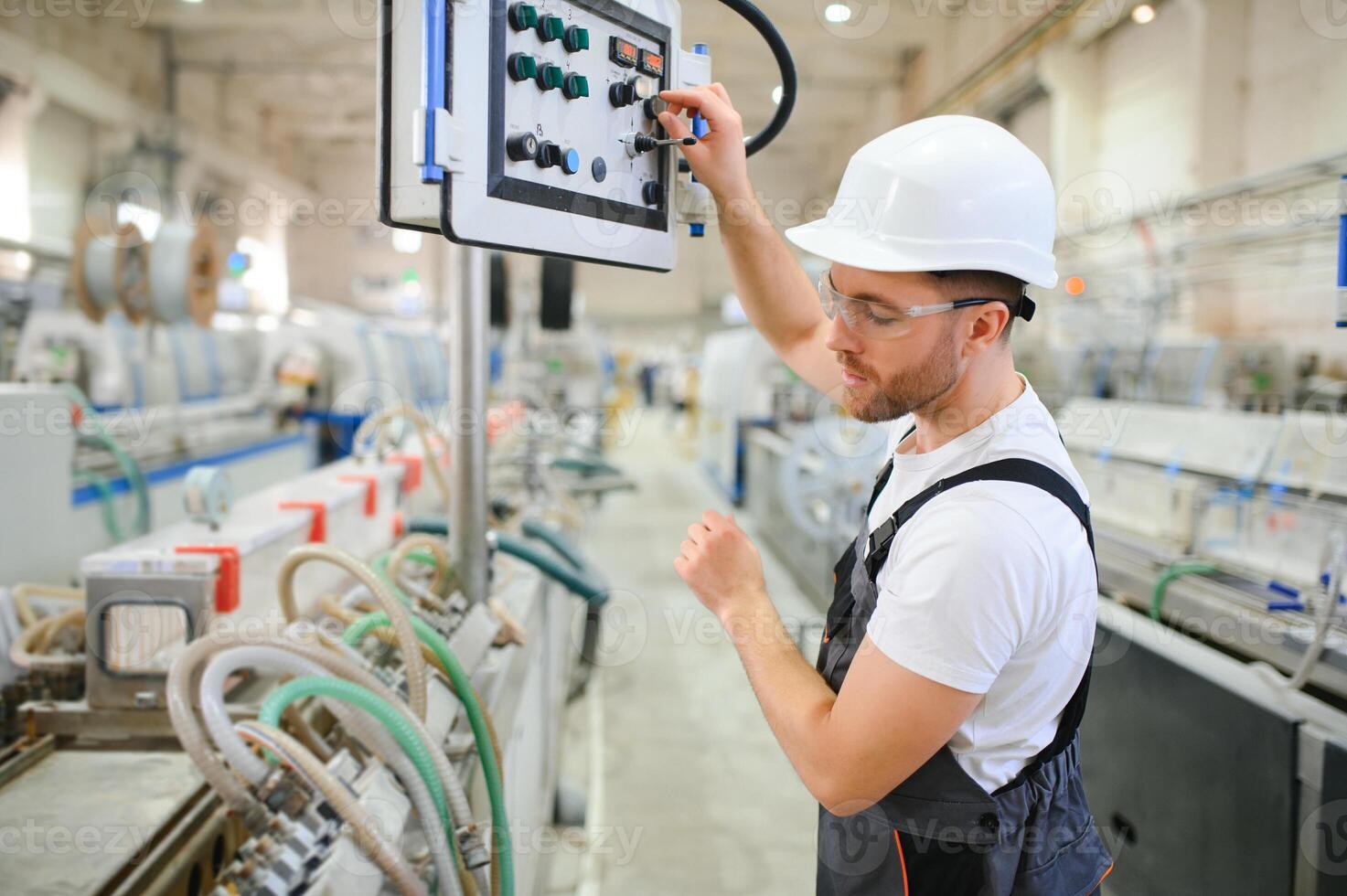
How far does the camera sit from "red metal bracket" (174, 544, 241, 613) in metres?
1.30

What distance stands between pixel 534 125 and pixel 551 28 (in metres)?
0.10

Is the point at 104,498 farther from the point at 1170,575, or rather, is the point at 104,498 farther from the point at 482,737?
the point at 1170,575

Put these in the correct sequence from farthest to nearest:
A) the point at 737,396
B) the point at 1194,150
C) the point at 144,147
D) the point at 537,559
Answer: the point at 144,147, the point at 737,396, the point at 1194,150, the point at 537,559

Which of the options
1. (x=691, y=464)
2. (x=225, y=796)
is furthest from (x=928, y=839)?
(x=691, y=464)

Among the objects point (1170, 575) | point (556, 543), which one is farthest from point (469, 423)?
point (1170, 575)

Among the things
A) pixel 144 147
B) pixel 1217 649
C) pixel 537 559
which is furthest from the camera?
pixel 144 147

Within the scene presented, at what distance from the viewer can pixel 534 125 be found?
805 millimetres

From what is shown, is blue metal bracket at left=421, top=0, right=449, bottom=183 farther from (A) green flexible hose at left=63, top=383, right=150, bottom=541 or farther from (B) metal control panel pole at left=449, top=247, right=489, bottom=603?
(A) green flexible hose at left=63, top=383, right=150, bottom=541

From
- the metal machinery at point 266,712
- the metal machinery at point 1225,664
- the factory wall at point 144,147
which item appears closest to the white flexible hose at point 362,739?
the metal machinery at point 266,712

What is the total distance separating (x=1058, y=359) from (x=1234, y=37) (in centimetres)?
239

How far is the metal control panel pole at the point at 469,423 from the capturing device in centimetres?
142

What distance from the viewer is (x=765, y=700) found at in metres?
0.78

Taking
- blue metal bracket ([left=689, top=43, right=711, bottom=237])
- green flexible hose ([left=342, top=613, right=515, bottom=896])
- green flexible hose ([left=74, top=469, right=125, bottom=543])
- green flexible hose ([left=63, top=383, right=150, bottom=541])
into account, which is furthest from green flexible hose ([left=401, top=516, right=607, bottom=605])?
green flexible hose ([left=74, top=469, right=125, bottom=543])

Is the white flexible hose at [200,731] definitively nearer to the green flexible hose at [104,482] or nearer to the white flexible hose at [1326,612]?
the white flexible hose at [1326,612]
